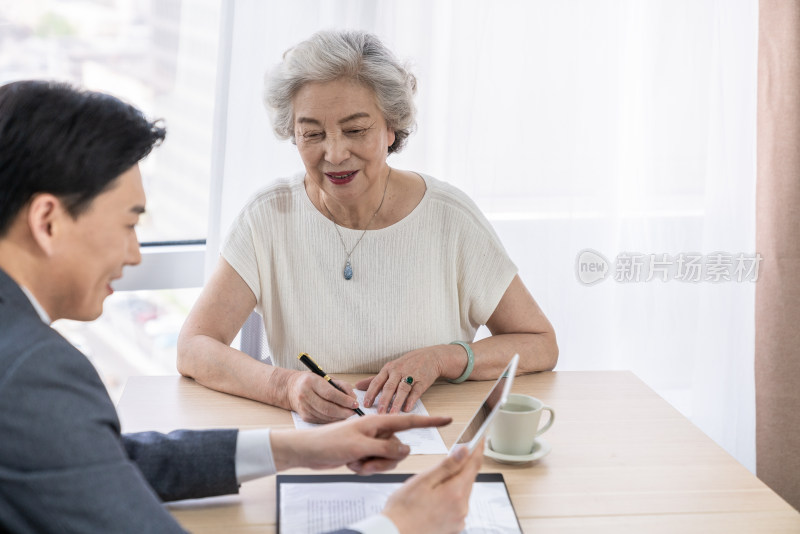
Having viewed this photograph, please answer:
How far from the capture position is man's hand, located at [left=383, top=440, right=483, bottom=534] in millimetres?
1070

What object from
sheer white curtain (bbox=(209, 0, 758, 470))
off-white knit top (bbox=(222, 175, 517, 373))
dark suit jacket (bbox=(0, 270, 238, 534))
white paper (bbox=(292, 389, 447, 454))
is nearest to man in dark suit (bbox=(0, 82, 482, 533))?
dark suit jacket (bbox=(0, 270, 238, 534))

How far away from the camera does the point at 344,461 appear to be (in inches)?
48.8

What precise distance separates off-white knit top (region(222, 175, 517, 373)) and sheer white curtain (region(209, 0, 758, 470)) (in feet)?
1.54

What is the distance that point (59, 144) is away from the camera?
0.97 m

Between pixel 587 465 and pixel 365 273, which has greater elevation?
pixel 365 273

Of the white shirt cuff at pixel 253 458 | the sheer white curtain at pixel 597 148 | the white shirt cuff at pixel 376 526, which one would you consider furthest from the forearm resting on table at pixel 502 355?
the sheer white curtain at pixel 597 148

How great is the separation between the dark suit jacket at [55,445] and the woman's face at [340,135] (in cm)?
94

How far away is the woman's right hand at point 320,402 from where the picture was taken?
1.49 m

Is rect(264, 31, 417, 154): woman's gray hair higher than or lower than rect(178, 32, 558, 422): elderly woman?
higher

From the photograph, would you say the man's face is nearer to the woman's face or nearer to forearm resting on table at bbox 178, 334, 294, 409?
forearm resting on table at bbox 178, 334, 294, 409

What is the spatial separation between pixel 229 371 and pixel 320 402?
0.78 ft

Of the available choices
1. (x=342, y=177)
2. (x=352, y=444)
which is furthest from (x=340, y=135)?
(x=352, y=444)

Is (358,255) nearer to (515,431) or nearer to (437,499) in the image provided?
(515,431)

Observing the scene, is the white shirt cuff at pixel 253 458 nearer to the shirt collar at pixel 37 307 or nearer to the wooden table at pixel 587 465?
the wooden table at pixel 587 465
